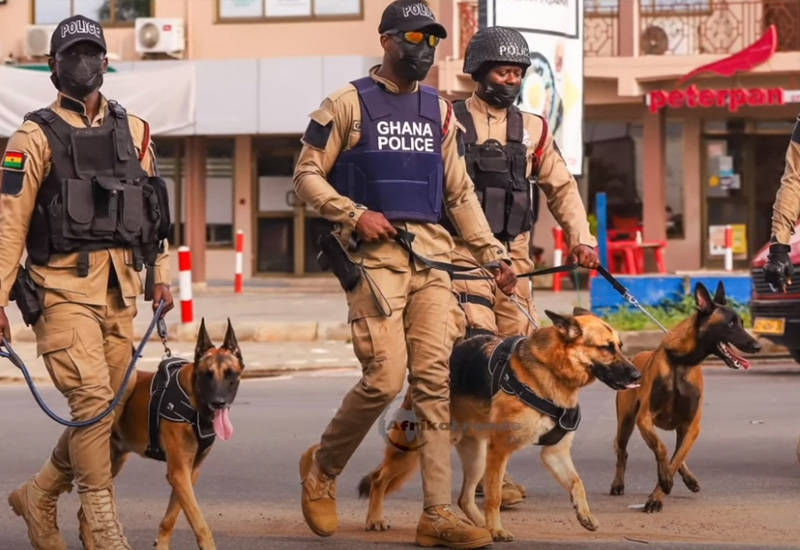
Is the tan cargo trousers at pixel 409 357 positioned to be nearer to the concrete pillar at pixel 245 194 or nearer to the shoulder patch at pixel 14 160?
the shoulder patch at pixel 14 160

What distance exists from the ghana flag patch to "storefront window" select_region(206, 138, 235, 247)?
22.2 m

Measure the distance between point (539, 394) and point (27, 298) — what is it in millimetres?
2004

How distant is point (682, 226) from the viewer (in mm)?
26203

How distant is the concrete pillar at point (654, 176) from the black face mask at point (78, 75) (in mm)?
20499

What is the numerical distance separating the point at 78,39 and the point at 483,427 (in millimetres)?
2196

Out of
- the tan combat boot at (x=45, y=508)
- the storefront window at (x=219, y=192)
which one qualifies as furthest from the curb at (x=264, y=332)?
the storefront window at (x=219, y=192)

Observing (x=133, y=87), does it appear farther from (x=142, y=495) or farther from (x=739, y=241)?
(x=142, y=495)

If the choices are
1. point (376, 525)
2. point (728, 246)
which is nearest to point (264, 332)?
point (728, 246)

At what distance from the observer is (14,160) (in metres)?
5.86

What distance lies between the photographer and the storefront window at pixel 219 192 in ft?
92.1

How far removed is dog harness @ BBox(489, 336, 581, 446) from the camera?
629 centimetres

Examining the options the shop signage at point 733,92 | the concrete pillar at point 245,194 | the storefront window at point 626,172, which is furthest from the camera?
the concrete pillar at point 245,194

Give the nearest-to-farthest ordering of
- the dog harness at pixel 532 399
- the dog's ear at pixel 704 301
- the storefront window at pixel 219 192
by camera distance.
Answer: the dog harness at pixel 532 399, the dog's ear at pixel 704 301, the storefront window at pixel 219 192

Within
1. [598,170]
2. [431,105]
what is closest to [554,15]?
[598,170]
